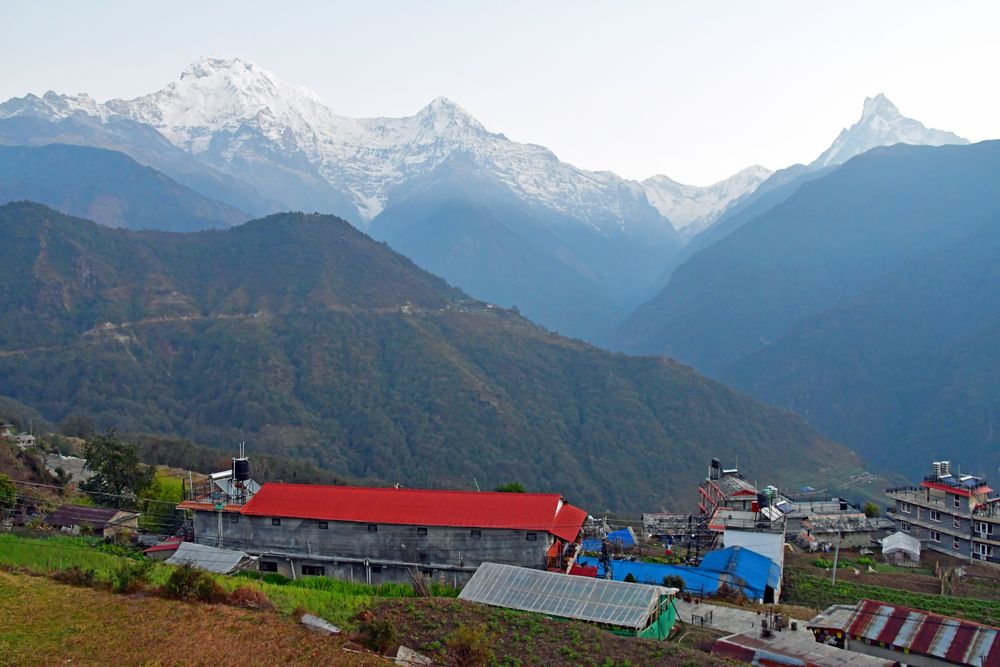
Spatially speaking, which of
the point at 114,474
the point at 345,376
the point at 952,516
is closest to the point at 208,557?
the point at 114,474

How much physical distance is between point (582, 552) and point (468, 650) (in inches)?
652

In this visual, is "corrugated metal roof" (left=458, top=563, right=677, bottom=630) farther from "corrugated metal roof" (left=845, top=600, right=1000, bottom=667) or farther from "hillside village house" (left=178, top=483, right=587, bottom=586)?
"corrugated metal roof" (left=845, top=600, right=1000, bottom=667)

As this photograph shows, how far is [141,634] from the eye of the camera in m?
16.7

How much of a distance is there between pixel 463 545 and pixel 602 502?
190 feet

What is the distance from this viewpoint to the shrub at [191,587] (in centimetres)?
1909

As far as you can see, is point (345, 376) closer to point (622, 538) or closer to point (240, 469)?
point (622, 538)

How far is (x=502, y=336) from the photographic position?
115625 mm

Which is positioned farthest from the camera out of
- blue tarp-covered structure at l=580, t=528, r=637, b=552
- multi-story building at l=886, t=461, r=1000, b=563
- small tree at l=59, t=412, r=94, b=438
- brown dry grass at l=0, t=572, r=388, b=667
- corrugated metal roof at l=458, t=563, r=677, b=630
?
small tree at l=59, t=412, r=94, b=438

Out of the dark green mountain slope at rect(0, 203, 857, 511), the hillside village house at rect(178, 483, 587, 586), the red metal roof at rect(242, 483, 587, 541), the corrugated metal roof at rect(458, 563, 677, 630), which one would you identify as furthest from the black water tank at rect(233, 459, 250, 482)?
the dark green mountain slope at rect(0, 203, 857, 511)

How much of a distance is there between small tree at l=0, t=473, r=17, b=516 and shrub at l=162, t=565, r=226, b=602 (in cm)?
1510

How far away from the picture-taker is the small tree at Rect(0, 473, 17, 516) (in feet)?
101

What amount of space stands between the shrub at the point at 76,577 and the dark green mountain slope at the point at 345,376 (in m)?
60.8

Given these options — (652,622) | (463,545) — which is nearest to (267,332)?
(463,545)

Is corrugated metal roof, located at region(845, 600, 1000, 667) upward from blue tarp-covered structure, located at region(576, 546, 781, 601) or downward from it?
upward
